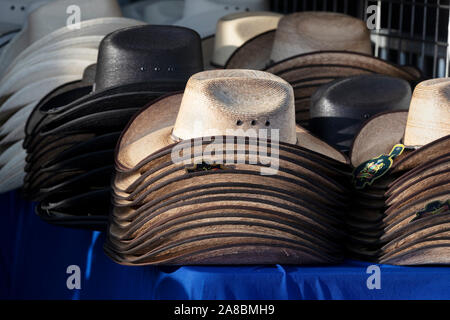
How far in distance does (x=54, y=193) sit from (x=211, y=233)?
41.0 inches

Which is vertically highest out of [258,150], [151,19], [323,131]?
[258,150]

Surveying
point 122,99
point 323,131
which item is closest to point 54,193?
point 122,99

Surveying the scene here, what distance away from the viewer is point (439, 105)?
251cm

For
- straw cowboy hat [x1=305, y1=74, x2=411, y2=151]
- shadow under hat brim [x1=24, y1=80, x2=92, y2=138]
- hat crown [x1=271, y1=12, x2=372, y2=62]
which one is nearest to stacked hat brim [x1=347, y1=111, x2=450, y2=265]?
straw cowboy hat [x1=305, y1=74, x2=411, y2=151]

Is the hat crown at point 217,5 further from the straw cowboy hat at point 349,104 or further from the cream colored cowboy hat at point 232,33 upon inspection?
the straw cowboy hat at point 349,104

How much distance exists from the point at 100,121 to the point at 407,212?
119cm

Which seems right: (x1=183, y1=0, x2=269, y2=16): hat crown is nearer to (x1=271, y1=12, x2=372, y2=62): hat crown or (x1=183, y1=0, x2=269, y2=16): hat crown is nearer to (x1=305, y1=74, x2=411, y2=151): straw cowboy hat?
(x1=271, y1=12, x2=372, y2=62): hat crown

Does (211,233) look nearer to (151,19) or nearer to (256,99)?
(256,99)

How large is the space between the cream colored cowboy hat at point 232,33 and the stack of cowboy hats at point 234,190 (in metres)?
1.87

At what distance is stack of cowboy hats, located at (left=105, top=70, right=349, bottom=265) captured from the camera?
7.66 ft

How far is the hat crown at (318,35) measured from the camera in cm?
388

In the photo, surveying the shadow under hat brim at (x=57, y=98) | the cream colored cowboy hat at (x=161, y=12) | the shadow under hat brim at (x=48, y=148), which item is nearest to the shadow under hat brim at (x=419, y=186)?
the shadow under hat brim at (x=48, y=148)

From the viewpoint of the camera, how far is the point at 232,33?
4.41 meters

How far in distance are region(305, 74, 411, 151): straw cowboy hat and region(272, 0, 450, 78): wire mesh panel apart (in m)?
1.06
